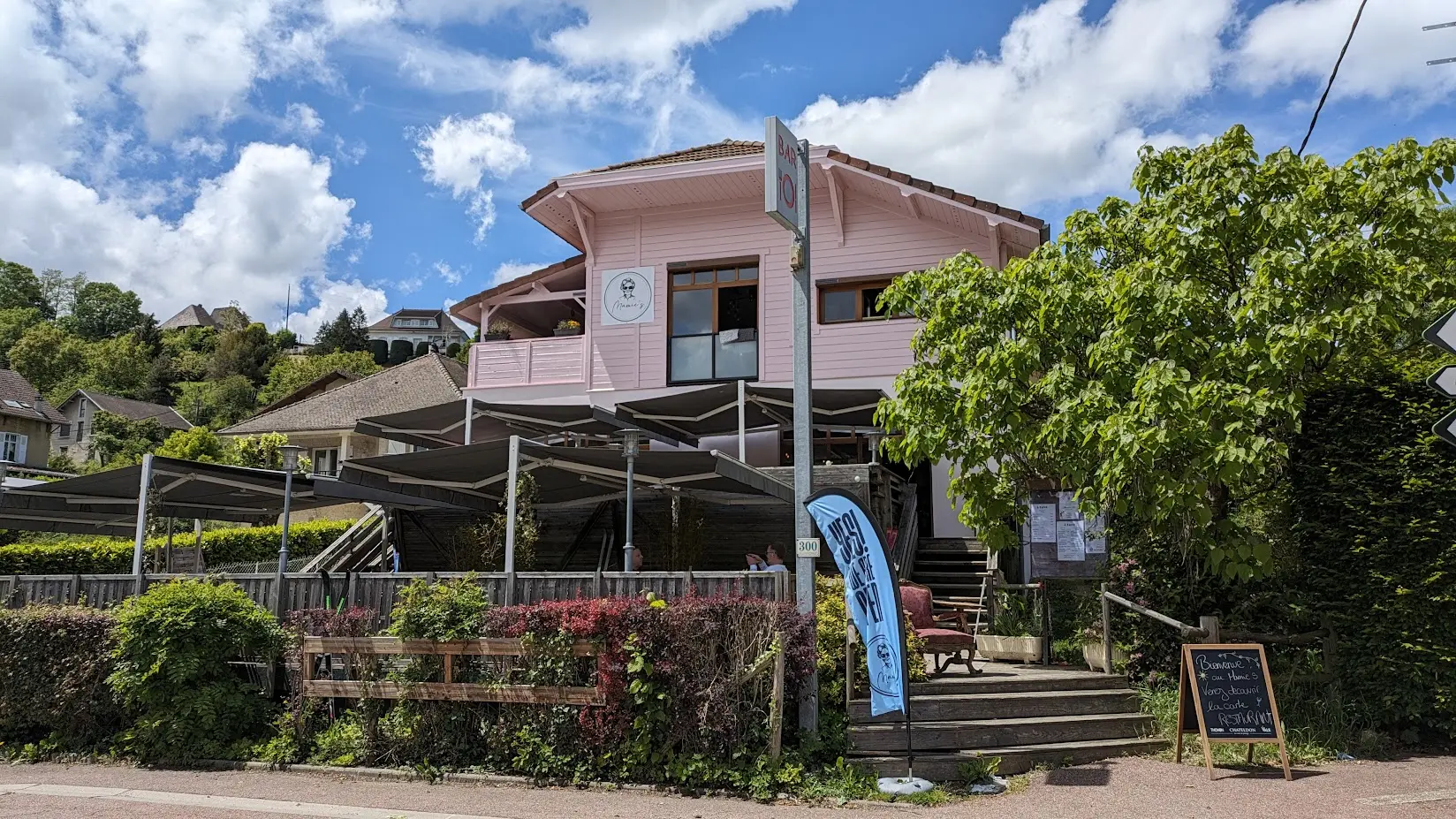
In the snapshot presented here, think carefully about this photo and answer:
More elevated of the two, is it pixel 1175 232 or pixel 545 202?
pixel 545 202

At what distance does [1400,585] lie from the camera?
872 cm

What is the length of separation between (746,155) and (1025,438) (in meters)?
10.1

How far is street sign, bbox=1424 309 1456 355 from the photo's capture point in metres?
4.87

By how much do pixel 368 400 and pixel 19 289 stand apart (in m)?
88.5

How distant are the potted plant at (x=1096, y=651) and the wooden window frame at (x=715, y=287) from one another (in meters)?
9.13

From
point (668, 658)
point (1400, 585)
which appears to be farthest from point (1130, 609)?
point (668, 658)

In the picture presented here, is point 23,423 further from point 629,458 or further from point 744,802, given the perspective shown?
point 744,802

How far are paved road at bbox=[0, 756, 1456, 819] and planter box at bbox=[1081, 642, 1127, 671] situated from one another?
169cm

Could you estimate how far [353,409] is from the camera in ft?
121

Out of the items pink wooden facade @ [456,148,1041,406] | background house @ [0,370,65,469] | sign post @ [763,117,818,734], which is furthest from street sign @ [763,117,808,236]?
background house @ [0,370,65,469]

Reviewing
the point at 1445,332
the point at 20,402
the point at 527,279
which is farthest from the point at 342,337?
the point at 1445,332

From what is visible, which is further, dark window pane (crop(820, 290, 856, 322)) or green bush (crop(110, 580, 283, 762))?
dark window pane (crop(820, 290, 856, 322))

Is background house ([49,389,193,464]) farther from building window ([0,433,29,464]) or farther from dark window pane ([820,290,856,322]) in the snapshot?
dark window pane ([820,290,856,322])

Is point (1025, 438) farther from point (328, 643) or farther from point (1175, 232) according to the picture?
point (328, 643)
